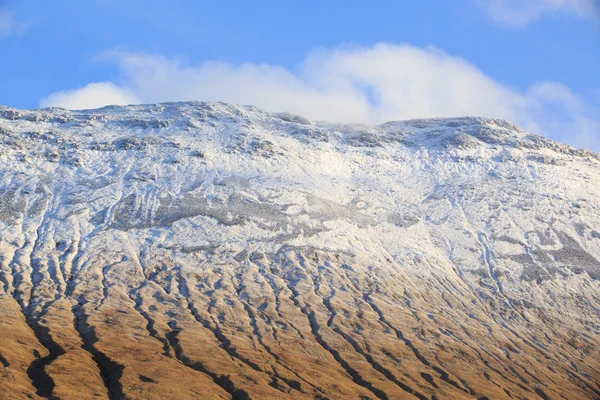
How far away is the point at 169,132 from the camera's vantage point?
190250mm

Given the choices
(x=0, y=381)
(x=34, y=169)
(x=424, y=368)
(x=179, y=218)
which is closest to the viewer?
(x=0, y=381)

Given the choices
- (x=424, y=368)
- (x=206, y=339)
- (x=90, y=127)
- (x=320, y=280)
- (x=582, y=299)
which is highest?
(x=90, y=127)

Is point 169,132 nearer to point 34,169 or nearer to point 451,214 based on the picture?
point 34,169

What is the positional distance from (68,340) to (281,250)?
55456mm

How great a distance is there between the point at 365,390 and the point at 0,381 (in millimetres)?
47601

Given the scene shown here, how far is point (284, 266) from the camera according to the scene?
4852 inches

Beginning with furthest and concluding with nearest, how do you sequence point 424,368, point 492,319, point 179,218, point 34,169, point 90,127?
point 90,127
point 34,169
point 179,218
point 492,319
point 424,368

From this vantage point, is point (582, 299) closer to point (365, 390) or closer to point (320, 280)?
point (320, 280)

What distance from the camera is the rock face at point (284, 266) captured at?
82.6 metres

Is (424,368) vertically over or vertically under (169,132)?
under

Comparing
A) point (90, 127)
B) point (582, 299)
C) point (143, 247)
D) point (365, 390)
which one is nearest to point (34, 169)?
point (90, 127)

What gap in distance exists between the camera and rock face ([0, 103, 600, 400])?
8256 cm

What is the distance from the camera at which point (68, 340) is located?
274 ft

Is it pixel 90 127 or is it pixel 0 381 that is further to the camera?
pixel 90 127
